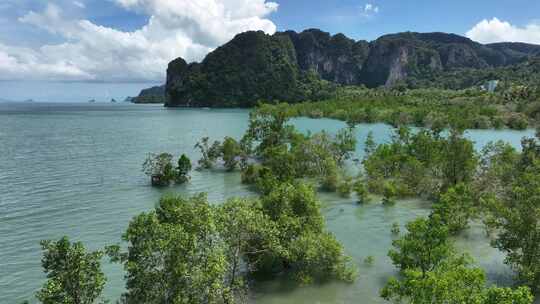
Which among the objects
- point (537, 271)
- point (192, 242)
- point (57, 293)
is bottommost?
point (537, 271)

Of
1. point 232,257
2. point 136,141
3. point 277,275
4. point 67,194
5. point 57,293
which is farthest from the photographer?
point 136,141

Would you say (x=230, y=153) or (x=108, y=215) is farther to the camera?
(x=230, y=153)

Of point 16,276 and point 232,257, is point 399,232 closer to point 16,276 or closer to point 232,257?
point 232,257

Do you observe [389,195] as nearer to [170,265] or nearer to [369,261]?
[369,261]

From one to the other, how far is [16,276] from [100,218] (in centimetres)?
937

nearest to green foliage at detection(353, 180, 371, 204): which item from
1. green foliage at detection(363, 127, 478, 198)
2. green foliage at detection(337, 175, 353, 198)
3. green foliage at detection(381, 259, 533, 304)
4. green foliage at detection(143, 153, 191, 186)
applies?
green foliage at detection(337, 175, 353, 198)

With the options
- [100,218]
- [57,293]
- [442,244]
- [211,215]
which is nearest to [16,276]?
[100,218]

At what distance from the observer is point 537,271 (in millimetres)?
17016

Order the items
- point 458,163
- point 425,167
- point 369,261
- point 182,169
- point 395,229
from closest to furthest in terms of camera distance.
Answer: point 369,261
point 395,229
point 458,163
point 425,167
point 182,169

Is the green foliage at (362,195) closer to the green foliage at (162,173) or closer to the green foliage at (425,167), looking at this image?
the green foliage at (425,167)

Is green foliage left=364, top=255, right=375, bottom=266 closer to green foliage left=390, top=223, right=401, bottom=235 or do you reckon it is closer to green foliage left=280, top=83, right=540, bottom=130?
green foliage left=390, top=223, right=401, bottom=235

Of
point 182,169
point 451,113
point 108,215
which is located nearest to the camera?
point 108,215

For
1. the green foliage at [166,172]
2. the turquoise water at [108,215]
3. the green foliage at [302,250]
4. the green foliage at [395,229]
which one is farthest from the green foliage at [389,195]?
the green foliage at [166,172]

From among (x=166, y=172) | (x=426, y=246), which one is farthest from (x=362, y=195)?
(x=166, y=172)
